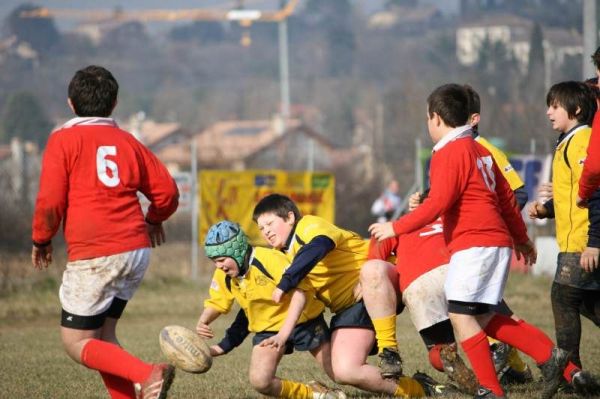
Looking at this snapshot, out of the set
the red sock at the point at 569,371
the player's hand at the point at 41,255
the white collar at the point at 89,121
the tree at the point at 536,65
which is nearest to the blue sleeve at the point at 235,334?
the player's hand at the point at 41,255

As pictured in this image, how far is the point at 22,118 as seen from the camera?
7219 centimetres

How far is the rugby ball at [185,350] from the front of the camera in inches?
243

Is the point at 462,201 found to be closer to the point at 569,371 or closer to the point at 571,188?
the point at 571,188

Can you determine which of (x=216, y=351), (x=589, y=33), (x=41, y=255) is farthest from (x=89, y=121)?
(x=589, y=33)

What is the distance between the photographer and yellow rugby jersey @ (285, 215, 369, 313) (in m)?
6.77

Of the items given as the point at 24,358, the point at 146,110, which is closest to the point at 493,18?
the point at 146,110

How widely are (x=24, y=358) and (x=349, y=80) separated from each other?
115m

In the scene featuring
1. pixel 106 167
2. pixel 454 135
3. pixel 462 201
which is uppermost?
pixel 454 135

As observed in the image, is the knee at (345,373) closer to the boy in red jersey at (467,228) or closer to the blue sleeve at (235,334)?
the blue sleeve at (235,334)

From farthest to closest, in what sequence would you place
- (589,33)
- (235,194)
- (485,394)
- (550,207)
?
(235,194), (589,33), (550,207), (485,394)

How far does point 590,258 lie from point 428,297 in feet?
3.38

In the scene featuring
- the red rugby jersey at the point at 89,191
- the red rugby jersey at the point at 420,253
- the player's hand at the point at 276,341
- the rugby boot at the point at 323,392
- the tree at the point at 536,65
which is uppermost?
the red rugby jersey at the point at 89,191

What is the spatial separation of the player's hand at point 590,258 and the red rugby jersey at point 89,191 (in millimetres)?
2716

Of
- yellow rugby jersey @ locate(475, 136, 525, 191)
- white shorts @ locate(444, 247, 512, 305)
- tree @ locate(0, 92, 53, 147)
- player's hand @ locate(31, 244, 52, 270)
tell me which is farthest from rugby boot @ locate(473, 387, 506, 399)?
tree @ locate(0, 92, 53, 147)
